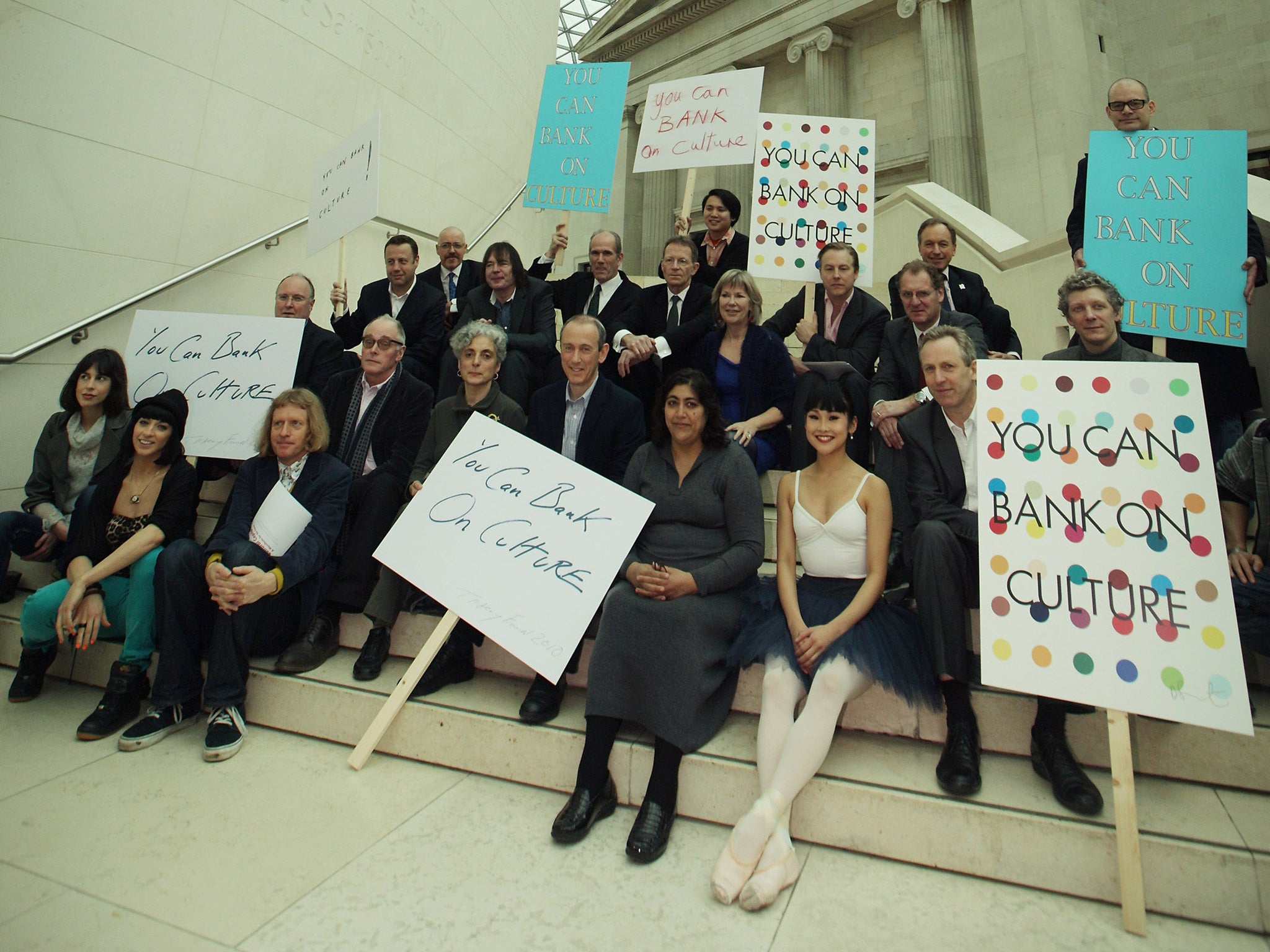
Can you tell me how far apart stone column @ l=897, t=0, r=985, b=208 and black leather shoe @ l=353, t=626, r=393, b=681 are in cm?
1083

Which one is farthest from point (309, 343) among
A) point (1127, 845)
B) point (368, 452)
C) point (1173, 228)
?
point (1173, 228)

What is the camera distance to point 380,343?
3438 millimetres

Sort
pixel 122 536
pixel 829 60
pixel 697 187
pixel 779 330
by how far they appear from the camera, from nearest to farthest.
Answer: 1. pixel 122 536
2. pixel 779 330
3. pixel 829 60
4. pixel 697 187

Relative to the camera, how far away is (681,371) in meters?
2.57

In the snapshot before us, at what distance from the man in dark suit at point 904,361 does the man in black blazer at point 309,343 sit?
10.7 feet

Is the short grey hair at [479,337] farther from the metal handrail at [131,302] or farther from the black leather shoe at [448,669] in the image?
the metal handrail at [131,302]

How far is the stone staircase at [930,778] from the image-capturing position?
1656 millimetres

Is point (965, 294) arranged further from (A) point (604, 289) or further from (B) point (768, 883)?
(B) point (768, 883)

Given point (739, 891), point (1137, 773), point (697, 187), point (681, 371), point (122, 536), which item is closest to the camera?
point (739, 891)

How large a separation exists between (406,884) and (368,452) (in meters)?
2.23

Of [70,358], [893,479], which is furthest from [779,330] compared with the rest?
[70,358]

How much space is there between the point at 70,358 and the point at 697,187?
12.7m

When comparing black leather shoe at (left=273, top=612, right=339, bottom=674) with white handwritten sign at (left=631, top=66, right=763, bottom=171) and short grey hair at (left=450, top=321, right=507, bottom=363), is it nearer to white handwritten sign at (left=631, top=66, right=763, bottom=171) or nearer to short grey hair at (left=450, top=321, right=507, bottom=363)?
short grey hair at (left=450, top=321, right=507, bottom=363)

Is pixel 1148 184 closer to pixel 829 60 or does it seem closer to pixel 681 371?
pixel 681 371
